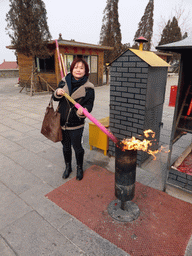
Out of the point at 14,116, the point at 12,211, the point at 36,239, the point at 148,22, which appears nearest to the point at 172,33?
the point at 148,22

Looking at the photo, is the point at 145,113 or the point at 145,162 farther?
the point at 145,162

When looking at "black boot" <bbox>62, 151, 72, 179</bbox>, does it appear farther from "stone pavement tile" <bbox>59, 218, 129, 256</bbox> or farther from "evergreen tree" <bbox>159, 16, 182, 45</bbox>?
"evergreen tree" <bbox>159, 16, 182, 45</bbox>

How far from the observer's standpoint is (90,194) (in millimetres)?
2893

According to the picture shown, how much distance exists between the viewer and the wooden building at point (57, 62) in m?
12.3

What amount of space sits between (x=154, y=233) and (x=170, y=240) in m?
0.18

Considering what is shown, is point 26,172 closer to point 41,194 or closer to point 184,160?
point 41,194

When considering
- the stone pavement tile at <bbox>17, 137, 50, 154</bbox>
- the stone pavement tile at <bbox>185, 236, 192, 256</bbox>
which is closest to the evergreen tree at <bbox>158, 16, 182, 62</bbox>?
the stone pavement tile at <bbox>17, 137, 50, 154</bbox>

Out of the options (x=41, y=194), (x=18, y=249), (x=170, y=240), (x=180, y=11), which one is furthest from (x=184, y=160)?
(x=180, y=11)

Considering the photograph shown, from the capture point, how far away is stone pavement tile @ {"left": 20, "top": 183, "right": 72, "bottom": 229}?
7.94 ft

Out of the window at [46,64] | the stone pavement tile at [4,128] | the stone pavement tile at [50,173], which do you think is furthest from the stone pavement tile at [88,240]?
the window at [46,64]

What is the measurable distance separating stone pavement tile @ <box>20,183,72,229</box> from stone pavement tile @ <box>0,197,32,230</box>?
0.08 meters

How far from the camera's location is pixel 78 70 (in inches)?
107

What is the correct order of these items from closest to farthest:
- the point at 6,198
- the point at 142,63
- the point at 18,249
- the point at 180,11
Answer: the point at 18,249 < the point at 6,198 < the point at 142,63 < the point at 180,11

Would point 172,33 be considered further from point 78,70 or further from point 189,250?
point 189,250
